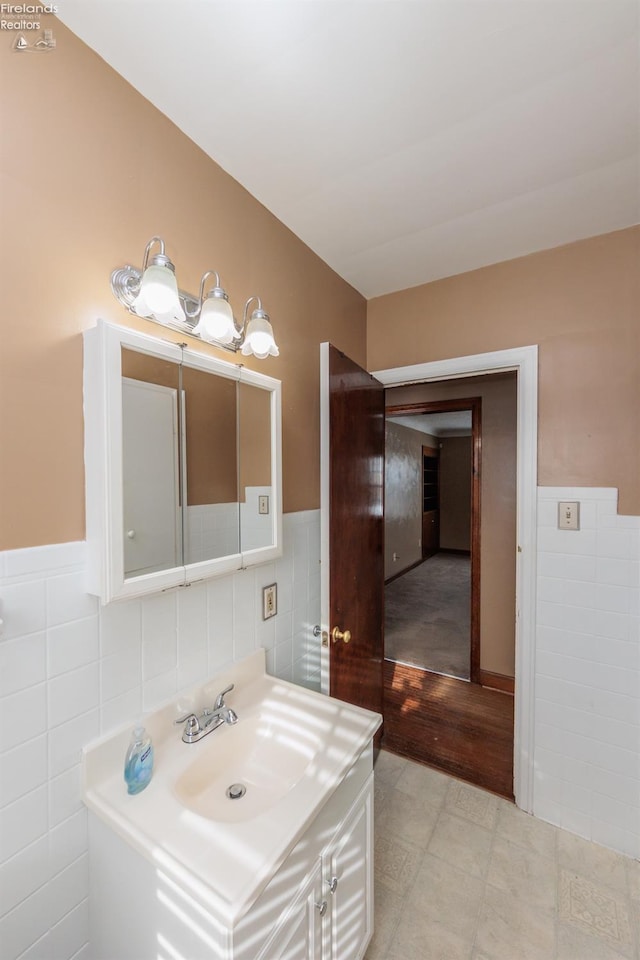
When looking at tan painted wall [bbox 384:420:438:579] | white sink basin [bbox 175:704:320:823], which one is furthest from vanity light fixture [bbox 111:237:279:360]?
Result: tan painted wall [bbox 384:420:438:579]

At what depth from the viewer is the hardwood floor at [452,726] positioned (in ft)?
6.51

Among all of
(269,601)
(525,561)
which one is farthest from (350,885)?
(525,561)

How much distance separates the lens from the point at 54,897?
0.84m

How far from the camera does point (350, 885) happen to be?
3.43 feet

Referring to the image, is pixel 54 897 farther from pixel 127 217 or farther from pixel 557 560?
pixel 557 560

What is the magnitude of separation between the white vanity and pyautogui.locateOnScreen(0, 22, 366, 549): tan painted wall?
627 millimetres

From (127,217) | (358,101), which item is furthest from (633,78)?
(127,217)

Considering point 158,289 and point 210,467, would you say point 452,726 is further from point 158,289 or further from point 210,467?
point 158,289

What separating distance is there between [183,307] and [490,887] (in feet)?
7.35

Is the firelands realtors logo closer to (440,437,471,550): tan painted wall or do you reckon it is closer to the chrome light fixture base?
the chrome light fixture base

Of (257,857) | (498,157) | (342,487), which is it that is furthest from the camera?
(342,487)

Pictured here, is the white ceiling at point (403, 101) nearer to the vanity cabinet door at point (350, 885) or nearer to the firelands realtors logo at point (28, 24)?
the firelands realtors logo at point (28, 24)

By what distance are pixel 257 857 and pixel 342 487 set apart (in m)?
1.12

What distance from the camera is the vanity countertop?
27.5 inches
